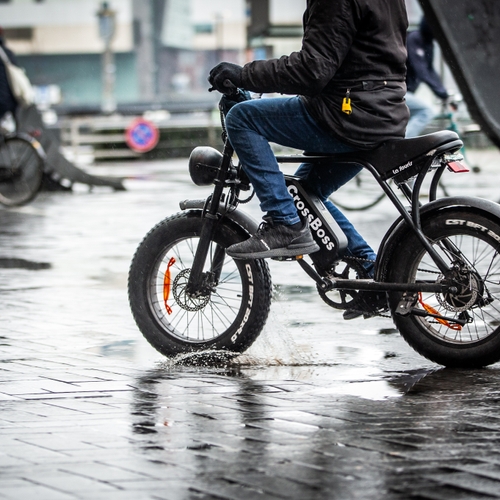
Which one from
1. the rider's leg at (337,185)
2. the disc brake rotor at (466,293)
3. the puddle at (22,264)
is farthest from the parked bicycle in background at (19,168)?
the disc brake rotor at (466,293)

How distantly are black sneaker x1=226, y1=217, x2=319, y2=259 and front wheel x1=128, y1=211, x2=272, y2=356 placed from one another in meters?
0.18

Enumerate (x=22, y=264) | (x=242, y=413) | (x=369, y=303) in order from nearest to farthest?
(x=242, y=413)
(x=369, y=303)
(x=22, y=264)

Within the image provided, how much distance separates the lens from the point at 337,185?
5.62m

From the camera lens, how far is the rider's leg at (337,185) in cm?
555

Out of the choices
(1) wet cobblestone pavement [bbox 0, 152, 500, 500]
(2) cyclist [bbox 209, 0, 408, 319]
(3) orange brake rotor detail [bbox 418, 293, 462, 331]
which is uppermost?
(2) cyclist [bbox 209, 0, 408, 319]

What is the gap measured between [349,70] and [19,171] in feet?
32.9

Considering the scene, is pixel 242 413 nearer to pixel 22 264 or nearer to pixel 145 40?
pixel 22 264

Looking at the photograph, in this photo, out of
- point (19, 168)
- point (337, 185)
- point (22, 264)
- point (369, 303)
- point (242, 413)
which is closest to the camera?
point (242, 413)

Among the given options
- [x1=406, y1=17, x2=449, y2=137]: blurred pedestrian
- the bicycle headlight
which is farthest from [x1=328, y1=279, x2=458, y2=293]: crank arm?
[x1=406, y1=17, x2=449, y2=137]: blurred pedestrian

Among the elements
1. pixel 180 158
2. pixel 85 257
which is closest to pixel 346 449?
pixel 85 257

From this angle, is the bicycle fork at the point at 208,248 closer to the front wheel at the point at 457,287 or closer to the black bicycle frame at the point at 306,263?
the black bicycle frame at the point at 306,263

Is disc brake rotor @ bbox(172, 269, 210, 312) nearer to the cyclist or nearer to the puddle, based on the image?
the cyclist

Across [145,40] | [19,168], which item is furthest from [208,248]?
[145,40]

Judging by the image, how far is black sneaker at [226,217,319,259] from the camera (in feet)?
17.6
